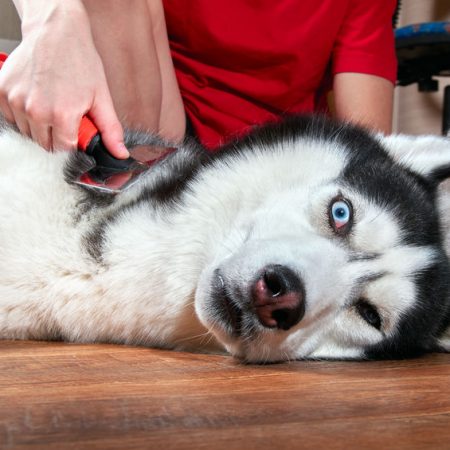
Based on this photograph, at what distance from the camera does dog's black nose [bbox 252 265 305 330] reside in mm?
1232

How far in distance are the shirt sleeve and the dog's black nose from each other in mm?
1846

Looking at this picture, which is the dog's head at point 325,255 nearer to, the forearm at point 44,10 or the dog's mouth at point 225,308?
the dog's mouth at point 225,308

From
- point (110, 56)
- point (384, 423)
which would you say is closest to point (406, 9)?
point (110, 56)

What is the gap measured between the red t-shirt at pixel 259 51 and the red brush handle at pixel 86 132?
41.9 inches

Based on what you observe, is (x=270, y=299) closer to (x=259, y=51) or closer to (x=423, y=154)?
(x=423, y=154)

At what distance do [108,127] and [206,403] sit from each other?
35.8 inches

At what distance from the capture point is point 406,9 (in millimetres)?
5613

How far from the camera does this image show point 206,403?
0.98 meters

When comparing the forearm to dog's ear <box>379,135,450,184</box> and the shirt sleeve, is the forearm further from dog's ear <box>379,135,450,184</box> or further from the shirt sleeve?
the shirt sleeve

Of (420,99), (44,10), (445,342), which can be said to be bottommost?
(420,99)

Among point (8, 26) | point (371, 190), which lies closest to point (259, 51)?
point (8, 26)

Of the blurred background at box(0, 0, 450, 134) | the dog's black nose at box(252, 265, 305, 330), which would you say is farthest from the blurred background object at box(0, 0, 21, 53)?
the blurred background at box(0, 0, 450, 134)

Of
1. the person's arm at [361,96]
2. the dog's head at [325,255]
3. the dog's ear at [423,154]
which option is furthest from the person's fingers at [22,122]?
the person's arm at [361,96]

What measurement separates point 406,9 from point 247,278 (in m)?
5.00
